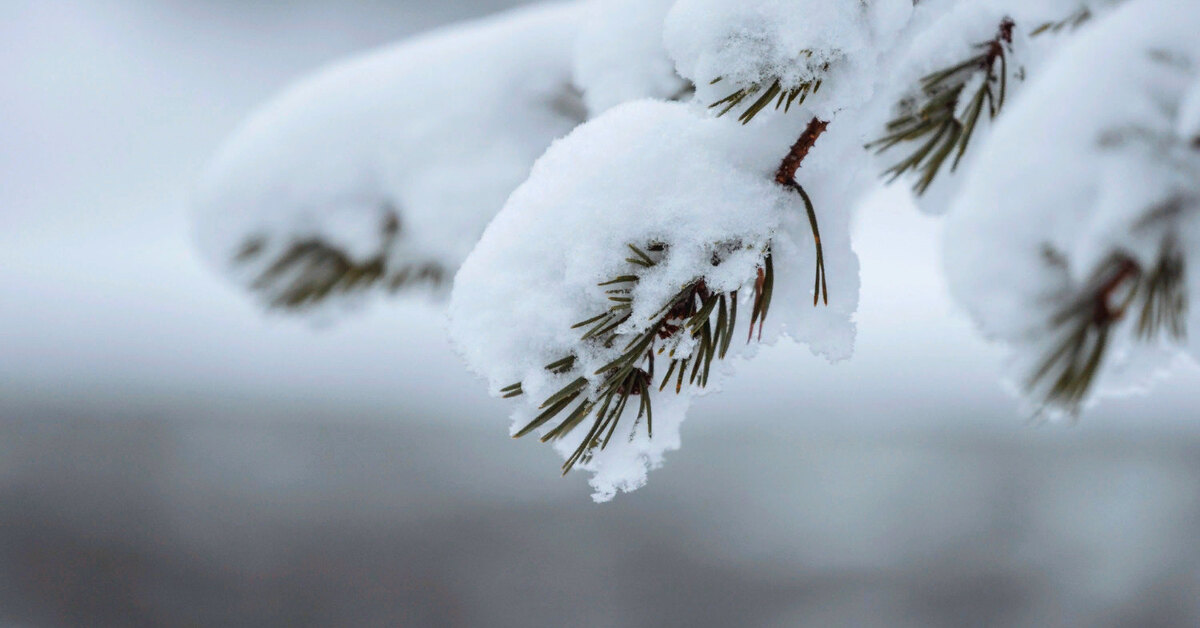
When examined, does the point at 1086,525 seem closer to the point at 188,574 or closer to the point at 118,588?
the point at 188,574

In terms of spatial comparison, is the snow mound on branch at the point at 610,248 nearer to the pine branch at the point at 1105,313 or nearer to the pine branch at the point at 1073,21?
the pine branch at the point at 1105,313

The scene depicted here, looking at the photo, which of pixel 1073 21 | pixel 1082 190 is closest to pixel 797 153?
pixel 1082 190

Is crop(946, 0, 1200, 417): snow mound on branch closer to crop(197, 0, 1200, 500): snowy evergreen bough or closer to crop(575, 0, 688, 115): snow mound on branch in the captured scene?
crop(197, 0, 1200, 500): snowy evergreen bough

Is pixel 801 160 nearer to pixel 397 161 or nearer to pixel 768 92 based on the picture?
pixel 768 92

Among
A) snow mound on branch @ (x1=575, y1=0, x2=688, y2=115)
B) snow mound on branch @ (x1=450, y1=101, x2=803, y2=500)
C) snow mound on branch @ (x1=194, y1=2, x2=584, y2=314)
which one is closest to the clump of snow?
snow mound on branch @ (x1=450, y1=101, x2=803, y2=500)

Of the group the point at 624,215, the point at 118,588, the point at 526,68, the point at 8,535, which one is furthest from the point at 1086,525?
the point at 8,535

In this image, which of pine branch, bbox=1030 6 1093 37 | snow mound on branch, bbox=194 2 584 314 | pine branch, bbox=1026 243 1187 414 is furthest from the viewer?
snow mound on branch, bbox=194 2 584 314

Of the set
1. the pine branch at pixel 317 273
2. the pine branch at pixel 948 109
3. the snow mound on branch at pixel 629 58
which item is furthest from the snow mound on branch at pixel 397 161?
the pine branch at pixel 948 109
